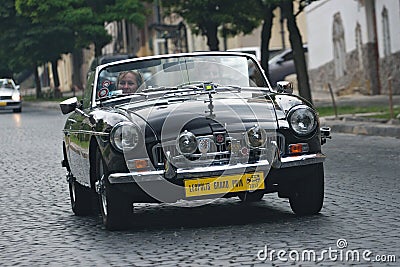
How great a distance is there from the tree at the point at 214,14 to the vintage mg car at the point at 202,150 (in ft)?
88.8

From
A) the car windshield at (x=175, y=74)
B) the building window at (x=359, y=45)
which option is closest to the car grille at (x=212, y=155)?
the car windshield at (x=175, y=74)

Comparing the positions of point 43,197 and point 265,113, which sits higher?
point 265,113

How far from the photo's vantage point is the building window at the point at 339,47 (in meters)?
41.2

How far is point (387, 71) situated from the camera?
115 feet

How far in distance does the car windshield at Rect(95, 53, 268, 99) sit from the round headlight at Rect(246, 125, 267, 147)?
1465 millimetres

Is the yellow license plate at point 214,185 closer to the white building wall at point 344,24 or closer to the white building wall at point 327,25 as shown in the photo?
the white building wall at point 344,24

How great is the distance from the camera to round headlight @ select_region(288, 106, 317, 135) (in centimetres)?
913

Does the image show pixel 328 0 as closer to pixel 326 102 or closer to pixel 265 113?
pixel 326 102

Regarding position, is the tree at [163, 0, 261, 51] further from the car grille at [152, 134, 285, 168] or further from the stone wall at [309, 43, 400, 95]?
the car grille at [152, 134, 285, 168]

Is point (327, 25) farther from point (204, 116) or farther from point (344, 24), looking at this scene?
point (204, 116)

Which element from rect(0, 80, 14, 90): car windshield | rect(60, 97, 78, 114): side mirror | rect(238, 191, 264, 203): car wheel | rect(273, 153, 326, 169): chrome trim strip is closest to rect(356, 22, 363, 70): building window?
rect(0, 80, 14, 90): car windshield

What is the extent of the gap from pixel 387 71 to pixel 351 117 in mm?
11001

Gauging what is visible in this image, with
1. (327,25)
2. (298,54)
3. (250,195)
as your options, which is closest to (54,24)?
(327,25)

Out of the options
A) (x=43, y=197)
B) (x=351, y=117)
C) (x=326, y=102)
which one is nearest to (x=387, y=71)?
(x=326, y=102)
